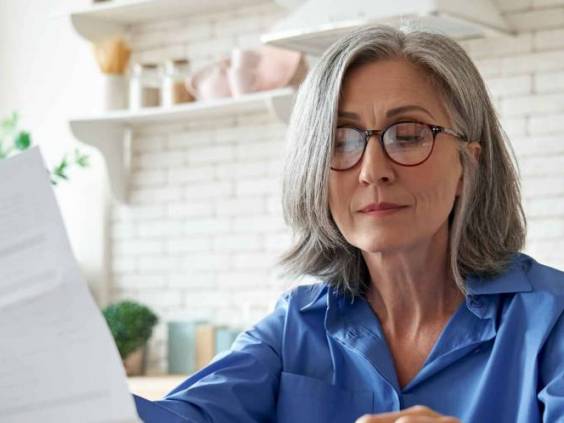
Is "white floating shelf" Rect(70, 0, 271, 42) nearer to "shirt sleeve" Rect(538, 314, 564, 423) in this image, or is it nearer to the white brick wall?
the white brick wall

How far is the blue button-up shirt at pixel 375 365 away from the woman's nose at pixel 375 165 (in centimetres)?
22

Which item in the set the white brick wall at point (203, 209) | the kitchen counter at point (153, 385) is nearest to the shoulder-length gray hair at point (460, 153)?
the kitchen counter at point (153, 385)

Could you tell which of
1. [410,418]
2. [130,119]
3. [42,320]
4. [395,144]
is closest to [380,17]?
[130,119]

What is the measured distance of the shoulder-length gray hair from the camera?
5.79 ft

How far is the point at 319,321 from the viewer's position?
6.09 ft

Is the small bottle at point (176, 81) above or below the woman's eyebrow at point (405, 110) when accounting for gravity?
above

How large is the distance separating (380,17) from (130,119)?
1.30m

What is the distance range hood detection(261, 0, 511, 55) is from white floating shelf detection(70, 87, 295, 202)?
293mm

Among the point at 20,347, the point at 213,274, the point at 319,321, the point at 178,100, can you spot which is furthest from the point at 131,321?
the point at 20,347

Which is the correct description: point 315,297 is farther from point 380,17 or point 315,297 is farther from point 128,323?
point 128,323

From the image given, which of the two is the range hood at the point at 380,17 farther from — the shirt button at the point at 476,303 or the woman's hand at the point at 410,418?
the woman's hand at the point at 410,418

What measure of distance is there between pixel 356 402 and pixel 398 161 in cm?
38

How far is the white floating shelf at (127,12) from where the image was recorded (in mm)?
4262

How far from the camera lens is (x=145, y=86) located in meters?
4.28
